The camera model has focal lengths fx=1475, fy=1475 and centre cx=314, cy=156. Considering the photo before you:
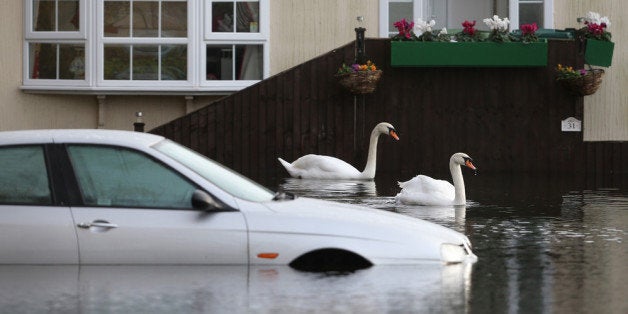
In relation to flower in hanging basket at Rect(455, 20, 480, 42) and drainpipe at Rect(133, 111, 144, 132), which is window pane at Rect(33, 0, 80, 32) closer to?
drainpipe at Rect(133, 111, 144, 132)

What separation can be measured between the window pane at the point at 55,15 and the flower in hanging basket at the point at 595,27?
8.77 meters

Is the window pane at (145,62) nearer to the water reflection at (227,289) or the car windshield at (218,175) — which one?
the car windshield at (218,175)

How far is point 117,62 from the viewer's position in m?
25.9

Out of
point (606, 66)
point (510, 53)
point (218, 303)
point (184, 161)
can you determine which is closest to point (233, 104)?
point (510, 53)

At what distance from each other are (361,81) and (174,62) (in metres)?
4.04

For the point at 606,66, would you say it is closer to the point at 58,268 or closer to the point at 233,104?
the point at 233,104

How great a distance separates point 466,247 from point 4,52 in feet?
54.7

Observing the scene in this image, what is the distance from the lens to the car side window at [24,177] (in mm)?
10555

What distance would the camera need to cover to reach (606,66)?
24.6 m

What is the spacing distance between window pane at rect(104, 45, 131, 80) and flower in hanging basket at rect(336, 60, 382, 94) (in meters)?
4.26

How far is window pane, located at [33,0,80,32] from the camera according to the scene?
25938 mm

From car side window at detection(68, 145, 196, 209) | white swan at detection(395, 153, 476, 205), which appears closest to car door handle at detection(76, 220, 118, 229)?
car side window at detection(68, 145, 196, 209)

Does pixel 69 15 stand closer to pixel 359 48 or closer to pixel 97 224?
pixel 359 48

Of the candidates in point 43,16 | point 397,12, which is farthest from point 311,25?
point 43,16
